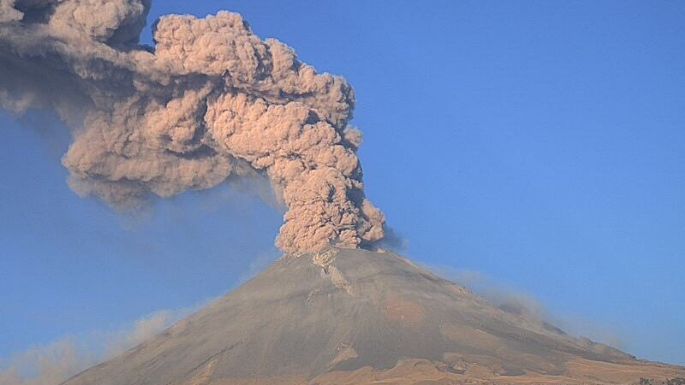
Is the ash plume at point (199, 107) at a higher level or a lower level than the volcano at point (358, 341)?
higher

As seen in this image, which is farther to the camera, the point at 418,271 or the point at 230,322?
the point at 418,271

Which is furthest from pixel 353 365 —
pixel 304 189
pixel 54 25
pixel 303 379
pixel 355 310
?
pixel 54 25

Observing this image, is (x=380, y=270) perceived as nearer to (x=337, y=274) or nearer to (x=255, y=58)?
(x=337, y=274)

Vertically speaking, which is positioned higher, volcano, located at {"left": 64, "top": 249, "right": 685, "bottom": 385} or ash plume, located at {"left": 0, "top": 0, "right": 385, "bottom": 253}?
ash plume, located at {"left": 0, "top": 0, "right": 385, "bottom": 253}

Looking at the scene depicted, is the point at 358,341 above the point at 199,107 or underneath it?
underneath
